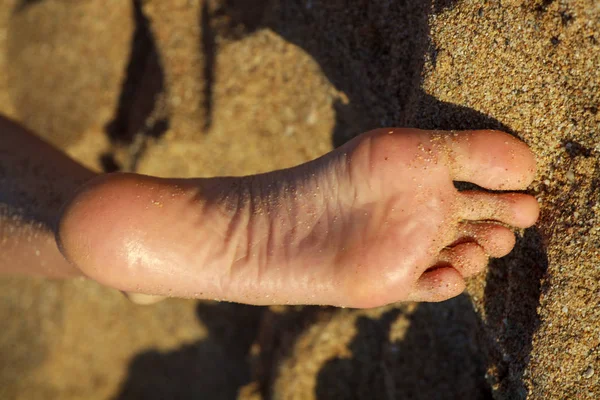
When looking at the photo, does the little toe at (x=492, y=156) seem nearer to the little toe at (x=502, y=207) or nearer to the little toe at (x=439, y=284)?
the little toe at (x=502, y=207)

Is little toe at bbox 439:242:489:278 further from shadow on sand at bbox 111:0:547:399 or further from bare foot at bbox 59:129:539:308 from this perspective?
shadow on sand at bbox 111:0:547:399

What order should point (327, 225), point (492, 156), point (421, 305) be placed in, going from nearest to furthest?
point (492, 156) → point (327, 225) → point (421, 305)

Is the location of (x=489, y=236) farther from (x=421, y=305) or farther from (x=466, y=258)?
(x=421, y=305)

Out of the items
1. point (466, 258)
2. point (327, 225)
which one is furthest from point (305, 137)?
point (466, 258)

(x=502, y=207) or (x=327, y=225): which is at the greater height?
(x=502, y=207)

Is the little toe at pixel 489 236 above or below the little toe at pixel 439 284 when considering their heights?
above

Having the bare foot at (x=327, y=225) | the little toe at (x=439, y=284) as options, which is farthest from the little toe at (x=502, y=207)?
the little toe at (x=439, y=284)

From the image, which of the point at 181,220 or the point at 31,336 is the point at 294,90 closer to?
the point at 181,220
